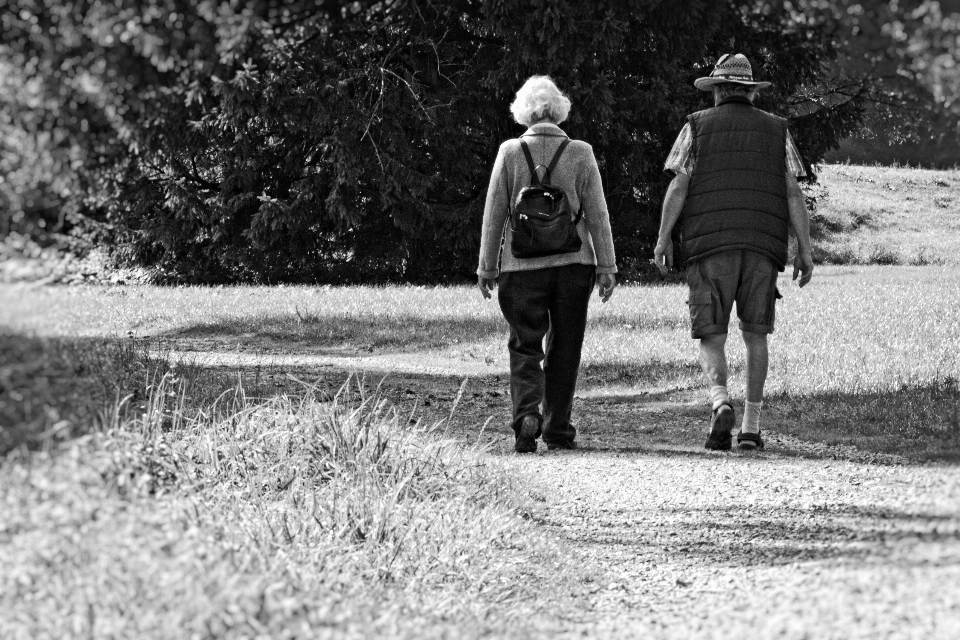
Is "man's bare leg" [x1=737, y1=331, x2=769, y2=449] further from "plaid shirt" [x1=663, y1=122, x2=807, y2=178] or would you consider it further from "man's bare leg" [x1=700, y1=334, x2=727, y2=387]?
"plaid shirt" [x1=663, y1=122, x2=807, y2=178]

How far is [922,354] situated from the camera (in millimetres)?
9984

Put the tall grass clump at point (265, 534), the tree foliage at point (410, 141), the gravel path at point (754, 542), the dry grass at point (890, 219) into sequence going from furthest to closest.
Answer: the dry grass at point (890, 219)
the tree foliage at point (410, 141)
the gravel path at point (754, 542)
the tall grass clump at point (265, 534)

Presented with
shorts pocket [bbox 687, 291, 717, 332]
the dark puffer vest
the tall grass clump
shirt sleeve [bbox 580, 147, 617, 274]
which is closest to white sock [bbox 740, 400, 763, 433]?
shorts pocket [bbox 687, 291, 717, 332]

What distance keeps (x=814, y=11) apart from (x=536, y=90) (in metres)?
2.94

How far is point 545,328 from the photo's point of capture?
6.73 m

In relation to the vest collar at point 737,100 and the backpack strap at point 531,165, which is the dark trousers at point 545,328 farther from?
the vest collar at point 737,100

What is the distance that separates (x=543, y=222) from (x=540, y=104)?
735 mm

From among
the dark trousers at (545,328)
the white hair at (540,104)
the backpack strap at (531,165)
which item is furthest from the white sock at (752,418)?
the white hair at (540,104)

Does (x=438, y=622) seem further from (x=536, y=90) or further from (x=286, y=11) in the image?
(x=536, y=90)

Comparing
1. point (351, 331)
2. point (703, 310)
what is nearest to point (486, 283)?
point (703, 310)

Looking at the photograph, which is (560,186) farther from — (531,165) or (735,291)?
(735,291)

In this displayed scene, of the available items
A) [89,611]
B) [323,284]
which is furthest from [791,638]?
[323,284]

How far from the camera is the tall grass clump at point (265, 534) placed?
3.06m

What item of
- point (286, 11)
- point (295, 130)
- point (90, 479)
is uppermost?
point (295, 130)
